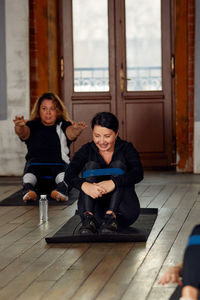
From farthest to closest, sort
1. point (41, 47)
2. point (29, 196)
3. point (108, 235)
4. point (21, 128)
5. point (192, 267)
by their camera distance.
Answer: point (41, 47) → point (21, 128) → point (29, 196) → point (108, 235) → point (192, 267)

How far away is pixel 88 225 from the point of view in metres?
3.73

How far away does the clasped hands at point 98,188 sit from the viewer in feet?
12.0

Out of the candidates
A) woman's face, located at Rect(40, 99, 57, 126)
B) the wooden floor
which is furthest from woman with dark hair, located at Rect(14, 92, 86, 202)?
the wooden floor

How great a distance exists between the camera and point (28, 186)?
5.18m

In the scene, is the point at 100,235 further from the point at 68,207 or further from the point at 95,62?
the point at 95,62

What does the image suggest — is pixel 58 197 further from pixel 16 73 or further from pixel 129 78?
pixel 129 78

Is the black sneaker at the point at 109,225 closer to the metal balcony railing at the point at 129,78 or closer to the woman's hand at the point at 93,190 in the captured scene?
the woman's hand at the point at 93,190

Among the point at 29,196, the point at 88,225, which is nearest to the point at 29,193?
the point at 29,196

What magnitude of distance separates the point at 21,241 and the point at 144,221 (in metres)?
0.92

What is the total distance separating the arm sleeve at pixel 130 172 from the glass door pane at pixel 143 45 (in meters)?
3.36

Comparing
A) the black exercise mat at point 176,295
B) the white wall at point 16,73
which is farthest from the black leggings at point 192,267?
the white wall at point 16,73

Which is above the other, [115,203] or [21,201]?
[115,203]

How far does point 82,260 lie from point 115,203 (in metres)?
0.59

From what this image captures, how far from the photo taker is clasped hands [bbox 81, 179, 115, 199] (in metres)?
3.66
